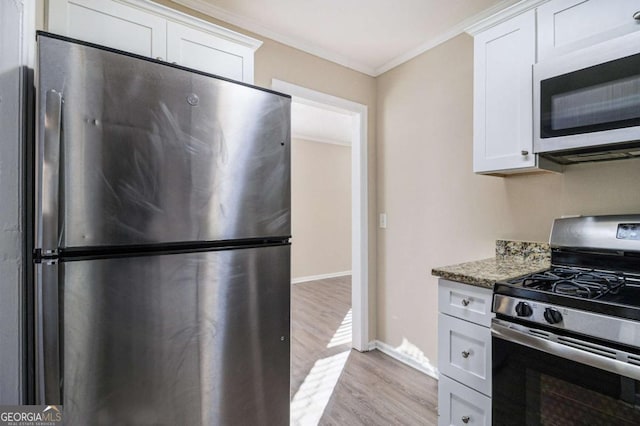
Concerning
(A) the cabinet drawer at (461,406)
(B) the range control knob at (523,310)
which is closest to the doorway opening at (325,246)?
(A) the cabinet drawer at (461,406)

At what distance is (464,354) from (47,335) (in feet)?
5.11

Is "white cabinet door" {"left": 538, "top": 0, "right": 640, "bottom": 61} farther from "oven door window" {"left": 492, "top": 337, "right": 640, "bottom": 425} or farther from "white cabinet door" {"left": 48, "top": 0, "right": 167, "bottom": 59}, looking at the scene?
"white cabinet door" {"left": 48, "top": 0, "right": 167, "bottom": 59}

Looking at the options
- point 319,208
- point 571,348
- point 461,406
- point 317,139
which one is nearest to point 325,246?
point 319,208

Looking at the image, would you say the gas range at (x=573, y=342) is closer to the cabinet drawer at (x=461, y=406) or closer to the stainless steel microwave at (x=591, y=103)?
the cabinet drawer at (x=461, y=406)

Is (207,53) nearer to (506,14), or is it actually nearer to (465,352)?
(506,14)

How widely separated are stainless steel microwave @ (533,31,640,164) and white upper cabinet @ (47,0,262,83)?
1.43 meters

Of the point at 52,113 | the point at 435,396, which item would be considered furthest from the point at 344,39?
the point at 435,396

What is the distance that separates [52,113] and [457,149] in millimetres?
2222

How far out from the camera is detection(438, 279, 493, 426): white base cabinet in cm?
136

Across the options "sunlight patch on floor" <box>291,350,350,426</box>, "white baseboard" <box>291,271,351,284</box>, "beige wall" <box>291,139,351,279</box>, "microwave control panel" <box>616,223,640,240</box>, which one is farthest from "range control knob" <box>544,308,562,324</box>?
"white baseboard" <box>291,271,351,284</box>

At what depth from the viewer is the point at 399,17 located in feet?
6.81

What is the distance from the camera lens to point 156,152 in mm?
1047

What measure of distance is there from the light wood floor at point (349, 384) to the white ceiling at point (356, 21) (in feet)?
8.19

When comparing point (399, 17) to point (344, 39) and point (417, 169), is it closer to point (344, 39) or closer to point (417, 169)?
point (344, 39)
